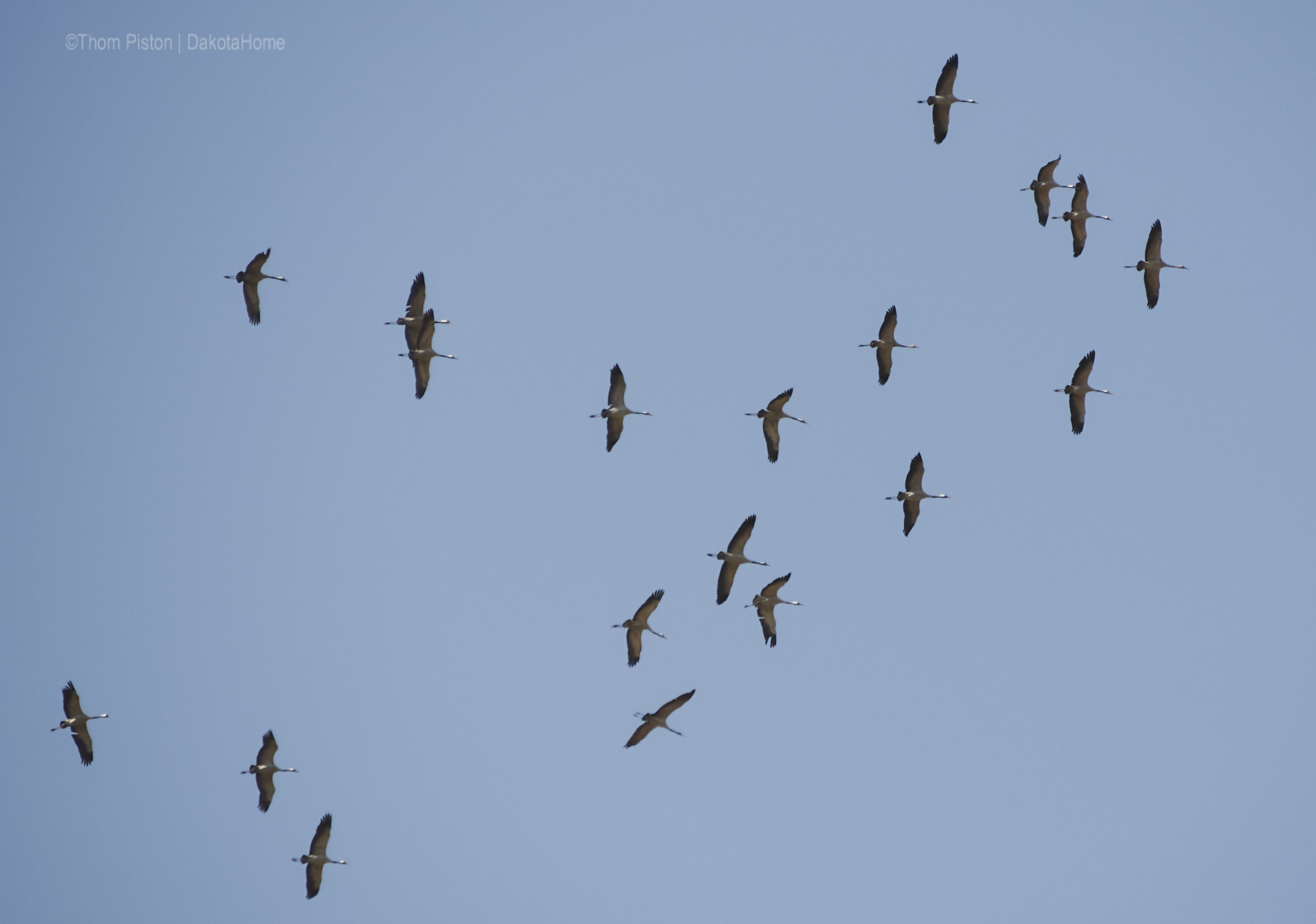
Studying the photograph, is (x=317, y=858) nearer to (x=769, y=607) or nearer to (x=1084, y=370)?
(x=769, y=607)

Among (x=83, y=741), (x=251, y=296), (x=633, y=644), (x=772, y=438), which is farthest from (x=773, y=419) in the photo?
(x=83, y=741)

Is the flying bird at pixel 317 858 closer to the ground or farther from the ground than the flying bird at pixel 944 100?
Result: closer to the ground

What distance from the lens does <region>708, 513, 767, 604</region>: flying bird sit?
48312 millimetres

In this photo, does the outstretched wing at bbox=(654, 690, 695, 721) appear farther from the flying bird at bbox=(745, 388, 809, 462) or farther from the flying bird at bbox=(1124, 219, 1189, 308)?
the flying bird at bbox=(1124, 219, 1189, 308)

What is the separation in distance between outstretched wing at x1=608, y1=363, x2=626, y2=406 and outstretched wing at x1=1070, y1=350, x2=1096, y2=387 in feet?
44.2

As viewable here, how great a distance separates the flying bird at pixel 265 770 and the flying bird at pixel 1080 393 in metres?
25.1

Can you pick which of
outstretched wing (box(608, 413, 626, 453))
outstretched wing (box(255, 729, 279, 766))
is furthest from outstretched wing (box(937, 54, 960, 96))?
outstretched wing (box(255, 729, 279, 766))

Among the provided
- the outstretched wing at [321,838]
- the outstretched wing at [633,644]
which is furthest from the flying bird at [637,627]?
the outstretched wing at [321,838]

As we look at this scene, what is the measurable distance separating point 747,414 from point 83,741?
2196 centimetres

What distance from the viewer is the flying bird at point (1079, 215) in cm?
5009

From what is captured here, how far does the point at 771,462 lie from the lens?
49656 mm

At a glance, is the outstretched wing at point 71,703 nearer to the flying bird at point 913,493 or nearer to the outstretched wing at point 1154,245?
the flying bird at point 913,493

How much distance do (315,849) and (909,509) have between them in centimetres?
1964

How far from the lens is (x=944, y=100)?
48.1 meters
